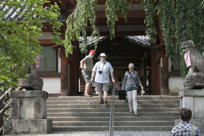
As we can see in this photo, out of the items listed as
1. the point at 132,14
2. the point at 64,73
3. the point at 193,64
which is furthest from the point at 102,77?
the point at 64,73

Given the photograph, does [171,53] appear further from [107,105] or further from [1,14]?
[1,14]

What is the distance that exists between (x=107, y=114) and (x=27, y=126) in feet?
8.54

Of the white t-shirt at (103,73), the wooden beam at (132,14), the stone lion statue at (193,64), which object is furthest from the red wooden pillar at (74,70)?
the stone lion statue at (193,64)

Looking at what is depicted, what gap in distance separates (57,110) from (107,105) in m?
1.61

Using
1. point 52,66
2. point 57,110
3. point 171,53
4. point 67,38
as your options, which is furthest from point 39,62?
point 171,53

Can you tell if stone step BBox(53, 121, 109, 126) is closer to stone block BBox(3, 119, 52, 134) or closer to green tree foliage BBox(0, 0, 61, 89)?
stone block BBox(3, 119, 52, 134)

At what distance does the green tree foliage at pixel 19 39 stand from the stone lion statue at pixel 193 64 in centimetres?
353

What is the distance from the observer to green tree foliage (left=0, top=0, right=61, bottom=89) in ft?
29.5

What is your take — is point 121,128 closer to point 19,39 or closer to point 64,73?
point 19,39

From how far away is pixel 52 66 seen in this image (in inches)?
639

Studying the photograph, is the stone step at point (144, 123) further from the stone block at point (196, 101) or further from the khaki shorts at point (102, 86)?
the stone block at point (196, 101)

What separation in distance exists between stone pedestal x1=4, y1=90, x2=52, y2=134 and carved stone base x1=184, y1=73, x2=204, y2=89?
382 centimetres

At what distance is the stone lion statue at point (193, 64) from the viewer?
9180 millimetres

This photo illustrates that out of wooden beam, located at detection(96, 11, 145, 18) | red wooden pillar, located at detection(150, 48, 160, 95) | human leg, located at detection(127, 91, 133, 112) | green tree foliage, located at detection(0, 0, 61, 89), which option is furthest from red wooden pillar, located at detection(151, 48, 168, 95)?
green tree foliage, located at detection(0, 0, 61, 89)
